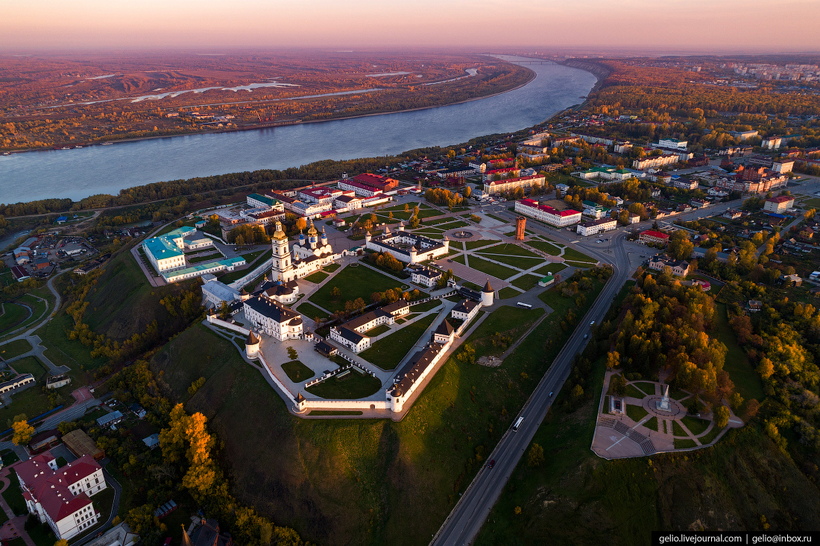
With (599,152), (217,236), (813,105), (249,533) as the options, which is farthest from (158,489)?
(813,105)

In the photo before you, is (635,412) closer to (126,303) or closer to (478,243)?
(478,243)

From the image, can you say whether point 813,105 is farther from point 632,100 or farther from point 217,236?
point 217,236

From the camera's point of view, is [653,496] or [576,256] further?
[576,256]

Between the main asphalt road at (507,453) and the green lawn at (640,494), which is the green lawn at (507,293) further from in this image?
the green lawn at (640,494)

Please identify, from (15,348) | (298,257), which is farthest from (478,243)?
(15,348)

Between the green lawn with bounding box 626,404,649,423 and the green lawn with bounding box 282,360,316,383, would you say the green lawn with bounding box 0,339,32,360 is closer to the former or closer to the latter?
the green lawn with bounding box 282,360,316,383

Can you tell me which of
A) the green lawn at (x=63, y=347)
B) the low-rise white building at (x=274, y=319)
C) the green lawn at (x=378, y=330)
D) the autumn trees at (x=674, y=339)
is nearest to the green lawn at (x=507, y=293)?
the autumn trees at (x=674, y=339)

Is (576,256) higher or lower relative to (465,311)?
lower
